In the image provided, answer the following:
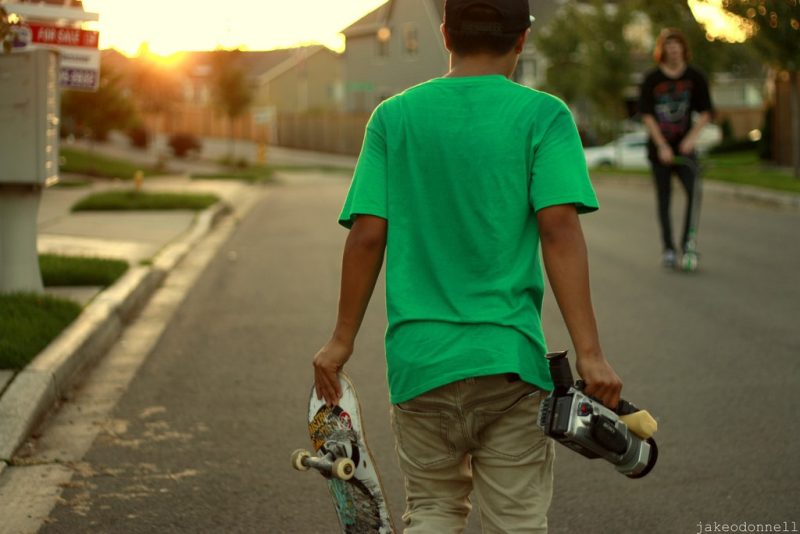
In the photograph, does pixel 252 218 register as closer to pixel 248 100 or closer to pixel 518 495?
pixel 518 495

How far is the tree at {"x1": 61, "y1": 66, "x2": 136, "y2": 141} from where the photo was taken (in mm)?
31188

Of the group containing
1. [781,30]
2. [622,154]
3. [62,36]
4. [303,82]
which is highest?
[781,30]

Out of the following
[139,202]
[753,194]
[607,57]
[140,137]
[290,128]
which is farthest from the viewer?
[290,128]

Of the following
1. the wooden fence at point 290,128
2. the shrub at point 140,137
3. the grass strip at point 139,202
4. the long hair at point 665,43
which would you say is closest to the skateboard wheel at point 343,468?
the long hair at point 665,43

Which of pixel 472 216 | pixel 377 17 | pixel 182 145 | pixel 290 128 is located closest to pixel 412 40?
pixel 472 216

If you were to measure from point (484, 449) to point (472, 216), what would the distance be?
21.4 inches

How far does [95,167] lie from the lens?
3020cm

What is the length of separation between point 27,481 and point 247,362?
2.48 meters

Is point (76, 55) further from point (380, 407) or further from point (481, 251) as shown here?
point (481, 251)

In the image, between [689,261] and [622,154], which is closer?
[689,261]

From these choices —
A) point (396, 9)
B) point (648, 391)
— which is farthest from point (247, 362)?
point (396, 9)

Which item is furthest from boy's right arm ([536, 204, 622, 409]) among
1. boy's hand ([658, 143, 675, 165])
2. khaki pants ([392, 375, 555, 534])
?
boy's hand ([658, 143, 675, 165])

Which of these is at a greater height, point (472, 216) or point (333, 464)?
point (472, 216)

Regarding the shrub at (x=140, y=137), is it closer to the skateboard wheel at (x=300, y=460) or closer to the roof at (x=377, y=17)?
the roof at (x=377, y=17)
